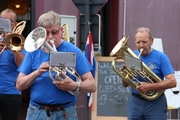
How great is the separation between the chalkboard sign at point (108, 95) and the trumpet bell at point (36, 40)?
13.4 ft

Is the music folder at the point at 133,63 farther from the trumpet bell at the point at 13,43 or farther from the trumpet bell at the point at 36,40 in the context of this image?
the trumpet bell at the point at 36,40

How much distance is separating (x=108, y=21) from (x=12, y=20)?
16.5 ft

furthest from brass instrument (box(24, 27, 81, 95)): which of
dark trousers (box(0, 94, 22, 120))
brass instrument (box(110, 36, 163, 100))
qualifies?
brass instrument (box(110, 36, 163, 100))

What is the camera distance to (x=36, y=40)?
3816mm

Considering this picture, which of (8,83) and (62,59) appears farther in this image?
(8,83)

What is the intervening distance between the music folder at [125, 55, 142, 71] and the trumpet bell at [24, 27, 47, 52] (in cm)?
Answer: 149

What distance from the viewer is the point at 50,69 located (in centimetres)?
371

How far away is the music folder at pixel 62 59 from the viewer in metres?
3.64

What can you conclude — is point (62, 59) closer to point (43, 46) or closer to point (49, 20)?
point (43, 46)

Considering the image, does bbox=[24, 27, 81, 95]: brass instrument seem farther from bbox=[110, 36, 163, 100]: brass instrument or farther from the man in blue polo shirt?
bbox=[110, 36, 163, 100]: brass instrument

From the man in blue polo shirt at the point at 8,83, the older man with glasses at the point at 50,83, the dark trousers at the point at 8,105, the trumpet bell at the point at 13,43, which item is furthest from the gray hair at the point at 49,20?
the dark trousers at the point at 8,105

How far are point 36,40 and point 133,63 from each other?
1.56m

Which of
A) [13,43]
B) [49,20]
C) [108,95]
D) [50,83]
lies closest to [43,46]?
[49,20]

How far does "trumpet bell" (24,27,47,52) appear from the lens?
12.2 feet
